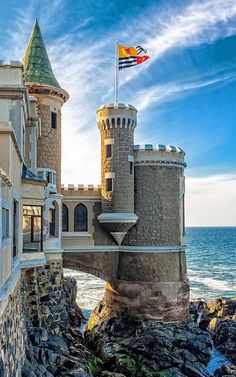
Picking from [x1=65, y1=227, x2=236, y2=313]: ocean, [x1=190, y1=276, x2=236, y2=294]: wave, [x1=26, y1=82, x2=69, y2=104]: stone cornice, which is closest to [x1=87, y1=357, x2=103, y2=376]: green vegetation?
[x1=26, y1=82, x2=69, y2=104]: stone cornice

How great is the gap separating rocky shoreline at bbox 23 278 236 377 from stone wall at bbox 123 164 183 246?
4.78m

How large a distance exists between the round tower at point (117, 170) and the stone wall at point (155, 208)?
552 millimetres

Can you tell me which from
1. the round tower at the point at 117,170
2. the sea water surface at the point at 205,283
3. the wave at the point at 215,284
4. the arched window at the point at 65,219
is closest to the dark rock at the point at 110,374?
→ the sea water surface at the point at 205,283

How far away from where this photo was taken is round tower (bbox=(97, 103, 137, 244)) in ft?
84.0

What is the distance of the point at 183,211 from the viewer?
1094 inches

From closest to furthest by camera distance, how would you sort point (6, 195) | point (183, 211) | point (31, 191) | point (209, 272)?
point (6, 195), point (31, 191), point (183, 211), point (209, 272)

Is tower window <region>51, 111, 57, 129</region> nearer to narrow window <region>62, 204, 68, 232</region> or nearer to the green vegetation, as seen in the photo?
narrow window <region>62, 204, 68, 232</region>

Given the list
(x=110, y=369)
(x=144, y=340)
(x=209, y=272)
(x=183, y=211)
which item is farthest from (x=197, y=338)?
(x=209, y=272)

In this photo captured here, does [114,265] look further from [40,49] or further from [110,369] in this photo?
[40,49]

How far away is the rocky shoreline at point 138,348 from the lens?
1802cm

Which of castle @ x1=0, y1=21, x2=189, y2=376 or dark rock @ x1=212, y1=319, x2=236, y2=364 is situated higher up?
castle @ x1=0, y1=21, x2=189, y2=376

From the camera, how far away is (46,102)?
75.0 ft

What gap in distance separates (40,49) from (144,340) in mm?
16715

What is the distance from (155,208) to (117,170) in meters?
3.23
